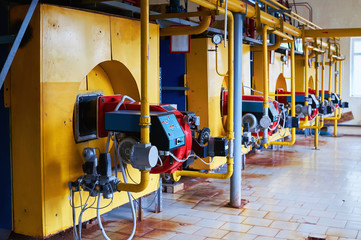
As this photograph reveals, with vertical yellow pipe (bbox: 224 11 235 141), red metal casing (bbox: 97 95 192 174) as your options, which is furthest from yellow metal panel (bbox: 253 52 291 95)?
red metal casing (bbox: 97 95 192 174)

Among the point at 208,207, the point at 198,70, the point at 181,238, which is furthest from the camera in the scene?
the point at 198,70

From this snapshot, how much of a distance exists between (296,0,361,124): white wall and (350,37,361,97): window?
0.20 meters

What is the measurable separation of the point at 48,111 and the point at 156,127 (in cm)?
69

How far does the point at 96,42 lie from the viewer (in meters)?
3.37

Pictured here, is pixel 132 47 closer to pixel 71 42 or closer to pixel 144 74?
pixel 71 42

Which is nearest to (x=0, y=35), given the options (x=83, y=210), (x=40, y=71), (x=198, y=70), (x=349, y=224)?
(x=40, y=71)

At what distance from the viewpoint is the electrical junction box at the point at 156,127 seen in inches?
122

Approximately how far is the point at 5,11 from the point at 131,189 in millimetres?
1389

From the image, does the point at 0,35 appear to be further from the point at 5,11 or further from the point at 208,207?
the point at 208,207

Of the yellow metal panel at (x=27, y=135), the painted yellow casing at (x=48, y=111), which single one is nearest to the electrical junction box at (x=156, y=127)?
the painted yellow casing at (x=48, y=111)

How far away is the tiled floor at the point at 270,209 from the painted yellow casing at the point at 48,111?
828mm

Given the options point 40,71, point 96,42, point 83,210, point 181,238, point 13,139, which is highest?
point 96,42

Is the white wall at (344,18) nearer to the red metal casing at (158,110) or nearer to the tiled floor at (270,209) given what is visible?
the tiled floor at (270,209)

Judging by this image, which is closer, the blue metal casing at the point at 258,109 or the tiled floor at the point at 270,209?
the tiled floor at the point at 270,209
